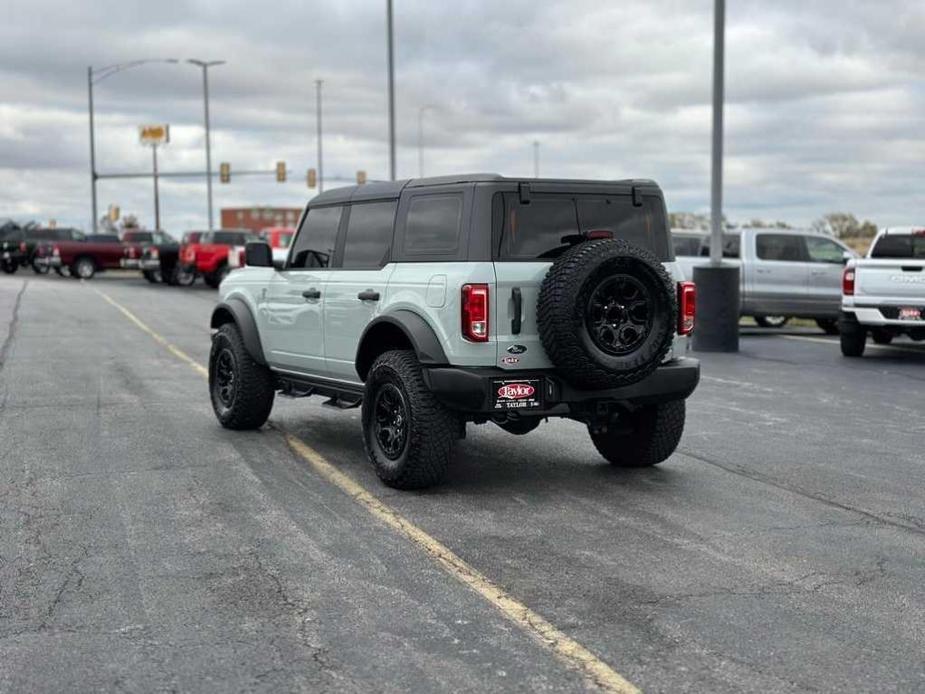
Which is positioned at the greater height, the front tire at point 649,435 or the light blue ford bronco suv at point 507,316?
the light blue ford bronco suv at point 507,316

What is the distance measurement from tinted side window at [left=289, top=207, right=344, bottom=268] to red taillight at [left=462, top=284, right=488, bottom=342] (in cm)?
203

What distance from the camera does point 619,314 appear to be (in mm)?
7168

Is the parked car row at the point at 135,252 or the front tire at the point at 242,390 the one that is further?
the parked car row at the point at 135,252

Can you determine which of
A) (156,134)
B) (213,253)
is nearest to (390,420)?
(213,253)

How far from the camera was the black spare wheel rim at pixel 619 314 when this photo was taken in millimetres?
7055

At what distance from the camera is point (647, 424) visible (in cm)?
812

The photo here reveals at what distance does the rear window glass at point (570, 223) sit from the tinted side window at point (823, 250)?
13955 mm

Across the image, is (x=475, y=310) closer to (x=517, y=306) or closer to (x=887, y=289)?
(x=517, y=306)

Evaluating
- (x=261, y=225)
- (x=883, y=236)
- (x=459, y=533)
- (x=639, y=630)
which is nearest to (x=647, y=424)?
(x=459, y=533)

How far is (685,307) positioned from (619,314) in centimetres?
81

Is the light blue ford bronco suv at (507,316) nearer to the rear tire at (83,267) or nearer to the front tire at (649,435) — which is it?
the front tire at (649,435)

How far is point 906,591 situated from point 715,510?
1.72m

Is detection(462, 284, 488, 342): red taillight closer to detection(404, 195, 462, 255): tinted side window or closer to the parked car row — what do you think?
detection(404, 195, 462, 255): tinted side window

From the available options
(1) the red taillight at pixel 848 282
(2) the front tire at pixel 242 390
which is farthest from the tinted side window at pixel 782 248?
(2) the front tire at pixel 242 390
